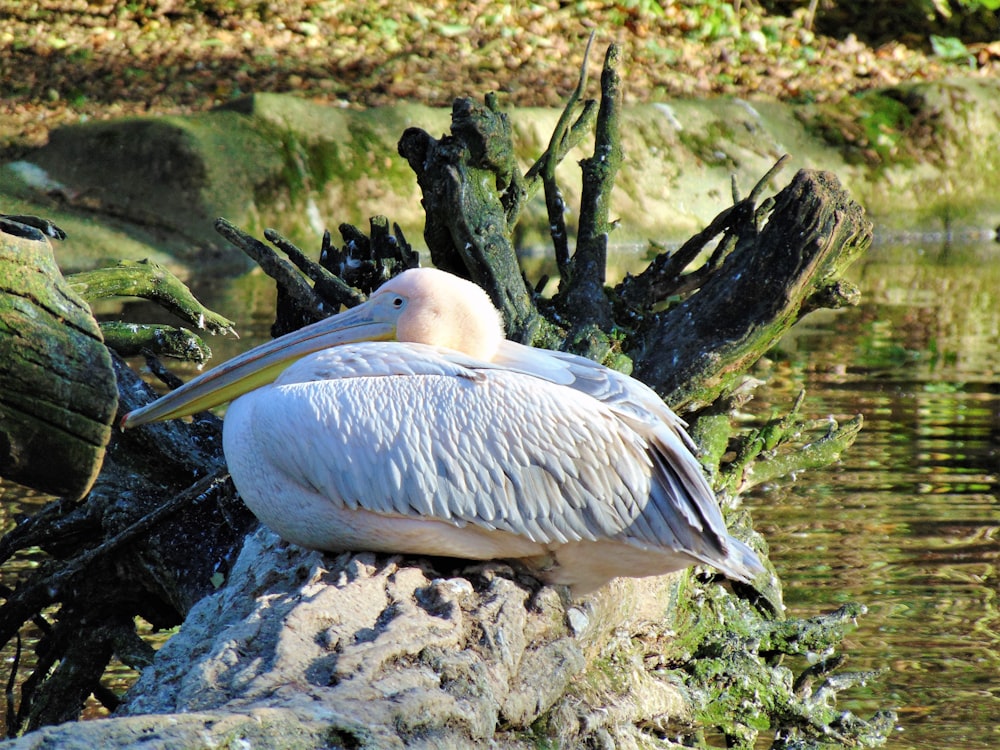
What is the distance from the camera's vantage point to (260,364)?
391 cm

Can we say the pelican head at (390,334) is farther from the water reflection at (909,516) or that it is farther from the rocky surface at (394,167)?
the rocky surface at (394,167)

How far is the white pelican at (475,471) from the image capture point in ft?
10.5

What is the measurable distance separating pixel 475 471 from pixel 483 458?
4 cm

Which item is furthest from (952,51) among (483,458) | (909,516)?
(483,458)

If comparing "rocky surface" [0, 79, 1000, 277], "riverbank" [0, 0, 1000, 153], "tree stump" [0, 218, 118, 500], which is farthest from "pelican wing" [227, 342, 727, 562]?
"riverbank" [0, 0, 1000, 153]

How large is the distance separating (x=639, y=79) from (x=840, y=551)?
12.9 meters

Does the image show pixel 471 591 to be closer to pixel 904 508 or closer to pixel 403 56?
pixel 904 508

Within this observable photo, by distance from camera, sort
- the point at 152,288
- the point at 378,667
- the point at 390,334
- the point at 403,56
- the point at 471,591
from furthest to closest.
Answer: the point at 403,56
the point at 152,288
the point at 390,334
the point at 471,591
the point at 378,667

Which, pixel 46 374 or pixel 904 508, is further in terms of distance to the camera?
pixel 904 508

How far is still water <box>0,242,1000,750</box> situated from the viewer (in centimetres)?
443

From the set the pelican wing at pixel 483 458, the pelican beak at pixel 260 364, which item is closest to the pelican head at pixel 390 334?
the pelican beak at pixel 260 364

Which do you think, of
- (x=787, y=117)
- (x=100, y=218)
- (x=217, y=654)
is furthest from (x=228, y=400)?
(x=787, y=117)

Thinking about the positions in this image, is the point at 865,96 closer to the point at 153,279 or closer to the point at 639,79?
the point at 639,79

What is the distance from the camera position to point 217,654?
101 inches
